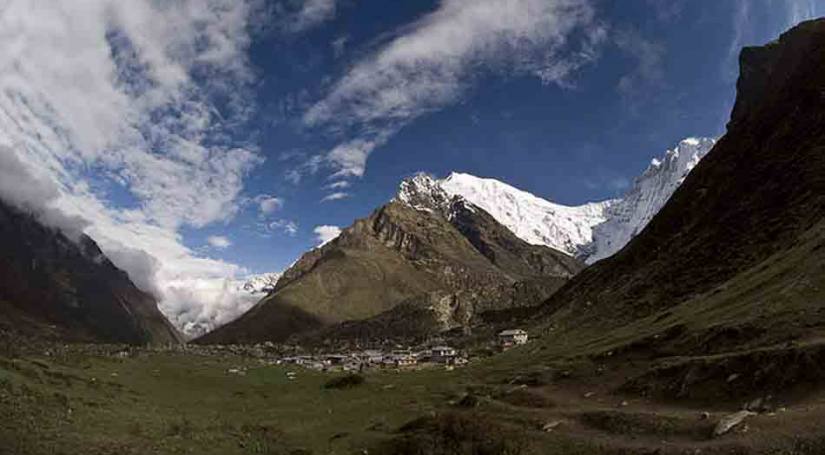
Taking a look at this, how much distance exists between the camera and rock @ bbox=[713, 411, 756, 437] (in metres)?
34.0

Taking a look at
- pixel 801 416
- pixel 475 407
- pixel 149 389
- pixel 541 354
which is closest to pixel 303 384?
pixel 149 389

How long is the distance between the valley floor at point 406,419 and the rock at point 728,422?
38 cm

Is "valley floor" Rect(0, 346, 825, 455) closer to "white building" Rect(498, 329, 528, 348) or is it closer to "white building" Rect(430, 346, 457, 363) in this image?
"white building" Rect(430, 346, 457, 363)

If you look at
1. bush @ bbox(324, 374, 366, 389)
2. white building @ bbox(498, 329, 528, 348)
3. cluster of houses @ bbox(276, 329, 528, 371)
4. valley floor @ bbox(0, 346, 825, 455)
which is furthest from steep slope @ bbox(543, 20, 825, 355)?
bush @ bbox(324, 374, 366, 389)

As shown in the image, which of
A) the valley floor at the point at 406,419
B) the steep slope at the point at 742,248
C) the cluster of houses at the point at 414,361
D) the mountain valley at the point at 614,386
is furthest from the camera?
the cluster of houses at the point at 414,361

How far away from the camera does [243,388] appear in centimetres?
10456

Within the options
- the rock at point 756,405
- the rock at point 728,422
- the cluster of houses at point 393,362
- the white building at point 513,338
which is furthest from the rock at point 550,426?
the white building at point 513,338

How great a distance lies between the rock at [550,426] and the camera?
4378 cm

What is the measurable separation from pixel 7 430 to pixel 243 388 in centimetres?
6685

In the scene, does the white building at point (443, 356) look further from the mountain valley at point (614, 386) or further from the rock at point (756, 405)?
the rock at point (756, 405)

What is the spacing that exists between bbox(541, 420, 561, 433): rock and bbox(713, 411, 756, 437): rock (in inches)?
450

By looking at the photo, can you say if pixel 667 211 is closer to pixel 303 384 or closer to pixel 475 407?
pixel 303 384

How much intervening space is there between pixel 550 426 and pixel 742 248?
3657 inches

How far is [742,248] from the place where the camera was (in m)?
121
